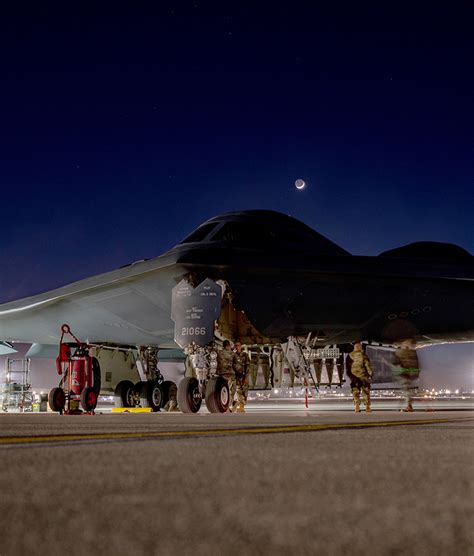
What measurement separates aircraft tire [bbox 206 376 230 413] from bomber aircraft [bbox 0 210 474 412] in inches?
0.8

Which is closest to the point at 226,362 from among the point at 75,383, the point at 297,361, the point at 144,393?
the point at 297,361

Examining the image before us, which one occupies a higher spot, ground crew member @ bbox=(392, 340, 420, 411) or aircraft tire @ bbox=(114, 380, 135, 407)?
ground crew member @ bbox=(392, 340, 420, 411)

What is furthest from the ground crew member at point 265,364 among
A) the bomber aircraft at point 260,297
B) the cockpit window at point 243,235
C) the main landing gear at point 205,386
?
the main landing gear at point 205,386

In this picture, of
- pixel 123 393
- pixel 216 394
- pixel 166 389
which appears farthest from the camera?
pixel 123 393

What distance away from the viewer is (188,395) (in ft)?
38.6

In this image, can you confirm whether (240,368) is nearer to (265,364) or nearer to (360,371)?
(360,371)

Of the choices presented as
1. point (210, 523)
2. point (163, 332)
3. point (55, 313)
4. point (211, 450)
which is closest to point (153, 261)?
point (163, 332)

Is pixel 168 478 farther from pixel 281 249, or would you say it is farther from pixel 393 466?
pixel 281 249

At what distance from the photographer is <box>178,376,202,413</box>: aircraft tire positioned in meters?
11.8

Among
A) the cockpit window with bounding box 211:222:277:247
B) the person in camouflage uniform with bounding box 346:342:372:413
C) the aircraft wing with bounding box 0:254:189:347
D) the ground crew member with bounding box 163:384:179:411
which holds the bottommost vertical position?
the ground crew member with bounding box 163:384:179:411

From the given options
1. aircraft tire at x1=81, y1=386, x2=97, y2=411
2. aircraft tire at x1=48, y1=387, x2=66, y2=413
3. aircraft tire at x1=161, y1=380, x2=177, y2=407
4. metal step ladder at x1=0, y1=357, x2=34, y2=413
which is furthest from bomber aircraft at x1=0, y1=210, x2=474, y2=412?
metal step ladder at x1=0, y1=357, x2=34, y2=413

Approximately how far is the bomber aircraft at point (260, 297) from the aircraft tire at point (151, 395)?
4cm

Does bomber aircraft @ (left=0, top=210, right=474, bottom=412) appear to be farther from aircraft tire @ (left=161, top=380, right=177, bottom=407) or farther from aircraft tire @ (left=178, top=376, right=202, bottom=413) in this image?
aircraft tire @ (left=161, top=380, right=177, bottom=407)

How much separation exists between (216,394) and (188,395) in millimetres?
613
